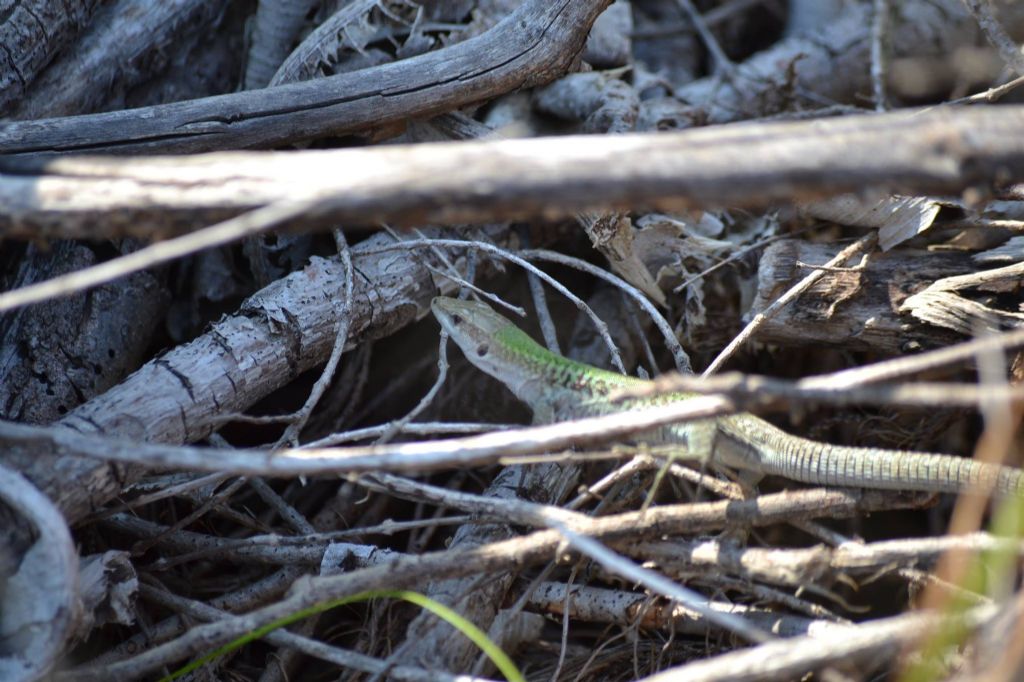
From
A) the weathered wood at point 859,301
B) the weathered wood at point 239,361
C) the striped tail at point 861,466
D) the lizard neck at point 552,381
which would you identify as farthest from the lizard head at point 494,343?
the weathered wood at point 859,301

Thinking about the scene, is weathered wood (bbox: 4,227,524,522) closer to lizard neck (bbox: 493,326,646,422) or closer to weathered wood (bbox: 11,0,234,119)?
lizard neck (bbox: 493,326,646,422)

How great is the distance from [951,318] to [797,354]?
0.84 metres

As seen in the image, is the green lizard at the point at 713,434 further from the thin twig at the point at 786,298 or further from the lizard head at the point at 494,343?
the thin twig at the point at 786,298

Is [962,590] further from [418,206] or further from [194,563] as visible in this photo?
[194,563]

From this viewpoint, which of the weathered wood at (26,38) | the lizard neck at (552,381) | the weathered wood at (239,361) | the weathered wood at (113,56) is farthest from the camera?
the weathered wood at (113,56)

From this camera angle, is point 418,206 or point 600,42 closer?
point 418,206

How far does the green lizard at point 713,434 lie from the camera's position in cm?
231

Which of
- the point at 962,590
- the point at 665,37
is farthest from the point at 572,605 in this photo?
the point at 665,37

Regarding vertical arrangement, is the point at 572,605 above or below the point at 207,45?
below

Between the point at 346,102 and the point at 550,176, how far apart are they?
5.35ft

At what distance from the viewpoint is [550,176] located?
176 centimetres

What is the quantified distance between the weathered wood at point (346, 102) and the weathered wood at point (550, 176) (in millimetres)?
1113

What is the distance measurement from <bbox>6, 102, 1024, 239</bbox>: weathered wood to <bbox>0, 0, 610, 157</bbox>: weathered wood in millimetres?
1113

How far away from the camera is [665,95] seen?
13.3 ft
